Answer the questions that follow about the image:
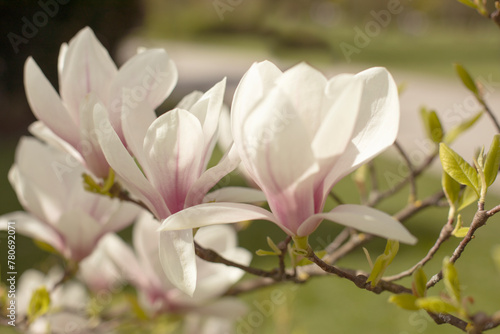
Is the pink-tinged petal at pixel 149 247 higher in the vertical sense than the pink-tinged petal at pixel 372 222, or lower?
lower

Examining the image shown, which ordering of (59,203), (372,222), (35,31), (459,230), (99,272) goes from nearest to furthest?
(372,222), (459,230), (59,203), (99,272), (35,31)

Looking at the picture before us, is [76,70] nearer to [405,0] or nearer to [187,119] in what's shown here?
[187,119]

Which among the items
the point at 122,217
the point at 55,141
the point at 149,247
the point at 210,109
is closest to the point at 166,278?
the point at 149,247

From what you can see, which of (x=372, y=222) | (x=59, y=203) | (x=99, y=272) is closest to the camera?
(x=372, y=222)

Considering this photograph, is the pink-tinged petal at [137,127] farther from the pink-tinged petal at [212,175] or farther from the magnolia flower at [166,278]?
the magnolia flower at [166,278]

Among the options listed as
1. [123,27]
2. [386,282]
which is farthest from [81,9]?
[386,282]

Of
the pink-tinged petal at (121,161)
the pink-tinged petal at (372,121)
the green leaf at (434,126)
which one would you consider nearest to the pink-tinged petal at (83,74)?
the pink-tinged petal at (121,161)

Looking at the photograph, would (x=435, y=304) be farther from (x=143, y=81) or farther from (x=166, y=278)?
(x=166, y=278)
